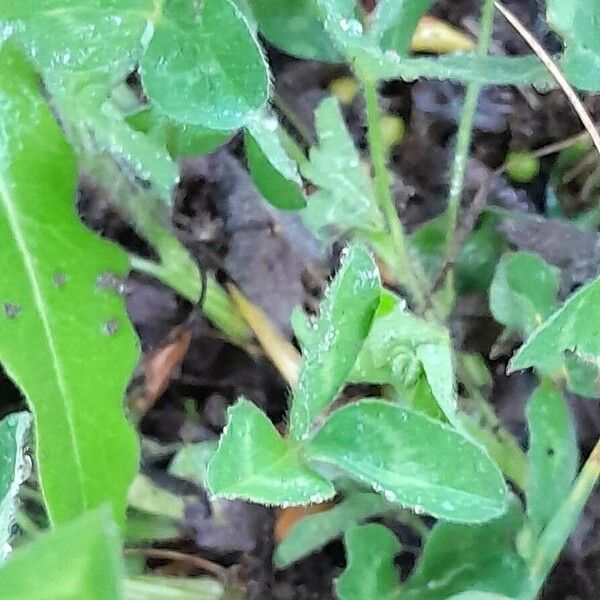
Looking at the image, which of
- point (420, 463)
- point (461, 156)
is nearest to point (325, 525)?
point (420, 463)

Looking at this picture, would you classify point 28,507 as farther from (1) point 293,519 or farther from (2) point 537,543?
(2) point 537,543

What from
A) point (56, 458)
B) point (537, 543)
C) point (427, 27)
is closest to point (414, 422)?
point (537, 543)

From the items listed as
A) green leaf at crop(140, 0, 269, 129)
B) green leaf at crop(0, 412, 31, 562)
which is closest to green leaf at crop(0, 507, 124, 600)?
green leaf at crop(0, 412, 31, 562)

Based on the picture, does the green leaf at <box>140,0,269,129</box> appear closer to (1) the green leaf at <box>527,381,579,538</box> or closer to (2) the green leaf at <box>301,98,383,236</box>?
(2) the green leaf at <box>301,98,383,236</box>

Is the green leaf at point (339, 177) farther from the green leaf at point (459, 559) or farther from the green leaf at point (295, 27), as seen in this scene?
the green leaf at point (459, 559)

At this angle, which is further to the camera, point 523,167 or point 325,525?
point 523,167

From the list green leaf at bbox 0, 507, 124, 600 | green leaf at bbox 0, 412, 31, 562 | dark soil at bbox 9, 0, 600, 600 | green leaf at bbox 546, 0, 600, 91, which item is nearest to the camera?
green leaf at bbox 0, 507, 124, 600

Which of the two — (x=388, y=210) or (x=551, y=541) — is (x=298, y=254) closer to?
(x=388, y=210)
